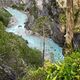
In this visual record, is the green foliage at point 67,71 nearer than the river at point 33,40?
Yes

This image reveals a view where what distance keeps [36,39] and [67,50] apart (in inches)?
806

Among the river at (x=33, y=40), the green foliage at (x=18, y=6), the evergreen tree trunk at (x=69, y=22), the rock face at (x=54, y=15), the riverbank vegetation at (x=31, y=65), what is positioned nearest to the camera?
the riverbank vegetation at (x=31, y=65)

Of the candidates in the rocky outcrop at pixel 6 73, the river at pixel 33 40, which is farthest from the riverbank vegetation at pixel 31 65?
the river at pixel 33 40

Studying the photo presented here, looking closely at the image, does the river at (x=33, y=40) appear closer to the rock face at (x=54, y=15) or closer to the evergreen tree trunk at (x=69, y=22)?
the rock face at (x=54, y=15)

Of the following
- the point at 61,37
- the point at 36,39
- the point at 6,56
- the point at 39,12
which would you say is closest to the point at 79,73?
the point at 6,56

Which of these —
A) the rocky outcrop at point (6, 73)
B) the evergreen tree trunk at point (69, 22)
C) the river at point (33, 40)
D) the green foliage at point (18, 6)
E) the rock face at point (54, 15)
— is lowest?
the green foliage at point (18, 6)

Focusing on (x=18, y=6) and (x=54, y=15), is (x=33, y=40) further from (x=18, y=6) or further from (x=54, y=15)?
(x=18, y=6)

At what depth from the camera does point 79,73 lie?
9281 mm

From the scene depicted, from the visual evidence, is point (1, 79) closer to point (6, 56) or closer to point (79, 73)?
point (6, 56)

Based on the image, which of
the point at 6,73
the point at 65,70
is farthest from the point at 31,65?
the point at 65,70

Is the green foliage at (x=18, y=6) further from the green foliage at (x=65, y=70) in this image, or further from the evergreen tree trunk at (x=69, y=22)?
the green foliage at (x=65, y=70)

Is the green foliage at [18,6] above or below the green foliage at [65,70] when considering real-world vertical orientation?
below

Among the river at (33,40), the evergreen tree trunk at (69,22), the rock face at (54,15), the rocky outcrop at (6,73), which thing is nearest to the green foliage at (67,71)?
the evergreen tree trunk at (69,22)

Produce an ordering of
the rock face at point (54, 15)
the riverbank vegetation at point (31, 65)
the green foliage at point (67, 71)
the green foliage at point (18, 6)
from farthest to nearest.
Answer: the green foliage at point (18, 6) < the rock face at point (54, 15) < the riverbank vegetation at point (31, 65) < the green foliage at point (67, 71)
